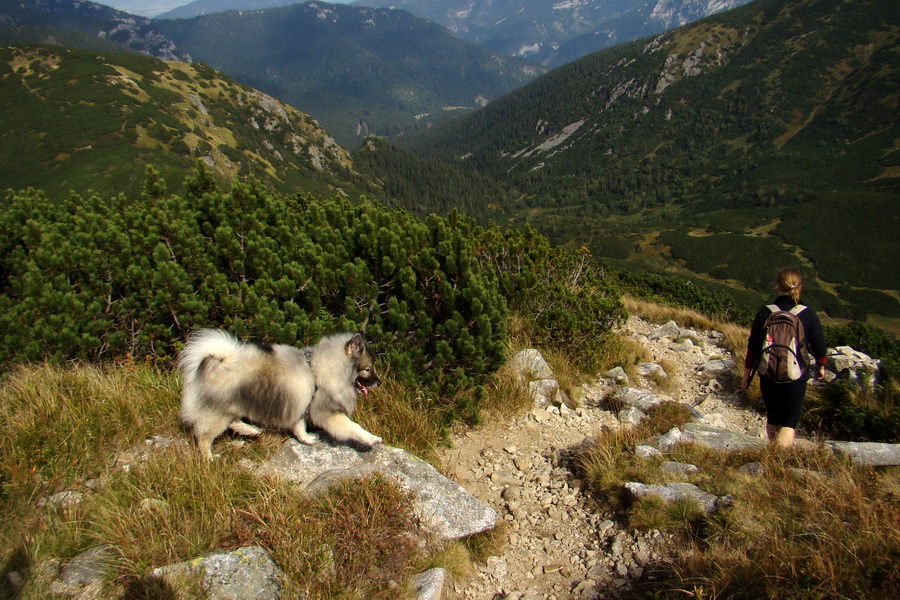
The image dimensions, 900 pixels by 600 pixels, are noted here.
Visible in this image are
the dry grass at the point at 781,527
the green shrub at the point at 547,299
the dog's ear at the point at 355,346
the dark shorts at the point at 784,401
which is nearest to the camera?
the dry grass at the point at 781,527

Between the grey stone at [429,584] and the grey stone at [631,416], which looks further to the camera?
the grey stone at [631,416]

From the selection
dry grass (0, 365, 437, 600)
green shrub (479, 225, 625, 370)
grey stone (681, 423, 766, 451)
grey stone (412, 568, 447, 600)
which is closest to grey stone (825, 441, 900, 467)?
grey stone (681, 423, 766, 451)

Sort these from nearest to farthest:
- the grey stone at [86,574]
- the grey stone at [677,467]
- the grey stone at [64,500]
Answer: the grey stone at [86,574] → the grey stone at [64,500] → the grey stone at [677,467]

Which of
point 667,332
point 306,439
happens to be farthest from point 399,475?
point 667,332

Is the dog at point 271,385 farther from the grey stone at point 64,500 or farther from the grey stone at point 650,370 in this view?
the grey stone at point 650,370

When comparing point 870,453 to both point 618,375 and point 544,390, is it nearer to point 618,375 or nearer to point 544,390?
point 544,390

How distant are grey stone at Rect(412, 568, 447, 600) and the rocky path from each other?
0.30m

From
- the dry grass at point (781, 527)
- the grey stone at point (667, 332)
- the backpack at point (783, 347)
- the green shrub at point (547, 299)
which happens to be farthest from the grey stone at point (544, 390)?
the grey stone at point (667, 332)

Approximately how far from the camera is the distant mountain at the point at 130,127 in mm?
90500

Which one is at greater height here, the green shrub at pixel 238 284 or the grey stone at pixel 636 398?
the green shrub at pixel 238 284

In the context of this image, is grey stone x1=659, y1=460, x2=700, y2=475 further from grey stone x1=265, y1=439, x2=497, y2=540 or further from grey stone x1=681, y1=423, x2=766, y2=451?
grey stone x1=265, y1=439, x2=497, y2=540

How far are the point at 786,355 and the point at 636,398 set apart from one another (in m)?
2.58

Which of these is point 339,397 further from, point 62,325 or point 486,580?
point 62,325

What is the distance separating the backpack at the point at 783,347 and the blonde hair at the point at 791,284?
0.46 ft
